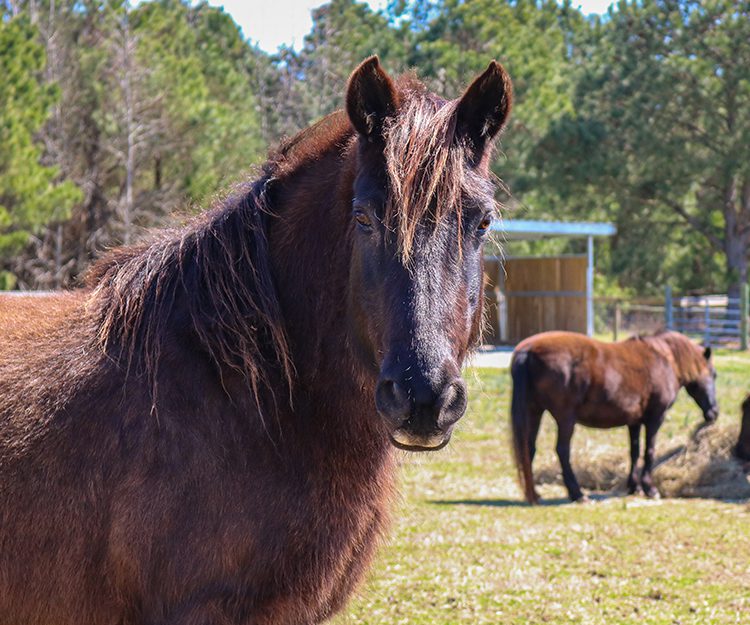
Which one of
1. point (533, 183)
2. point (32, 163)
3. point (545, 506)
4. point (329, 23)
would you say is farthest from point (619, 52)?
point (545, 506)

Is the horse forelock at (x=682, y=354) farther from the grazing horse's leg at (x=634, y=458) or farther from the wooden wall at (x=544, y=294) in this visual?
the wooden wall at (x=544, y=294)

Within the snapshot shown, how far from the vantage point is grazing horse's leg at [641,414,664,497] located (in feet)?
30.0

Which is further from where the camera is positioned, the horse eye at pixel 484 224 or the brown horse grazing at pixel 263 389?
the horse eye at pixel 484 224

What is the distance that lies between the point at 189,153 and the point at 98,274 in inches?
902

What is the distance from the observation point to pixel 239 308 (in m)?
2.75

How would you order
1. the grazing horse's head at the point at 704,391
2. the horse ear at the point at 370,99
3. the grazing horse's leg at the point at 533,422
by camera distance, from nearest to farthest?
the horse ear at the point at 370,99 < the grazing horse's leg at the point at 533,422 < the grazing horse's head at the point at 704,391

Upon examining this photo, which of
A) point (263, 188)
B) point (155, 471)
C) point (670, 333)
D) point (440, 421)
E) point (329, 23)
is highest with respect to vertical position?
point (329, 23)

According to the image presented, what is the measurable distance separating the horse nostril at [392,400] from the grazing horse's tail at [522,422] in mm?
6428

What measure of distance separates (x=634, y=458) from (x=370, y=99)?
772 cm

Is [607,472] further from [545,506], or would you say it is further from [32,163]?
[32,163]

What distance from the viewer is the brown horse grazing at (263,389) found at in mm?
2410

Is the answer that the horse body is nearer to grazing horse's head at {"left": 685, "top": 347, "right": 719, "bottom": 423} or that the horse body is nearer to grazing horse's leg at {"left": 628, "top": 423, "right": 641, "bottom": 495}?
grazing horse's leg at {"left": 628, "top": 423, "right": 641, "bottom": 495}

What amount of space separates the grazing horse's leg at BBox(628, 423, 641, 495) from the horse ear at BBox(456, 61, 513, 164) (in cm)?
732

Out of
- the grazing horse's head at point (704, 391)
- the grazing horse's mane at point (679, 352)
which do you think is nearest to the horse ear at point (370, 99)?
the grazing horse's mane at point (679, 352)
